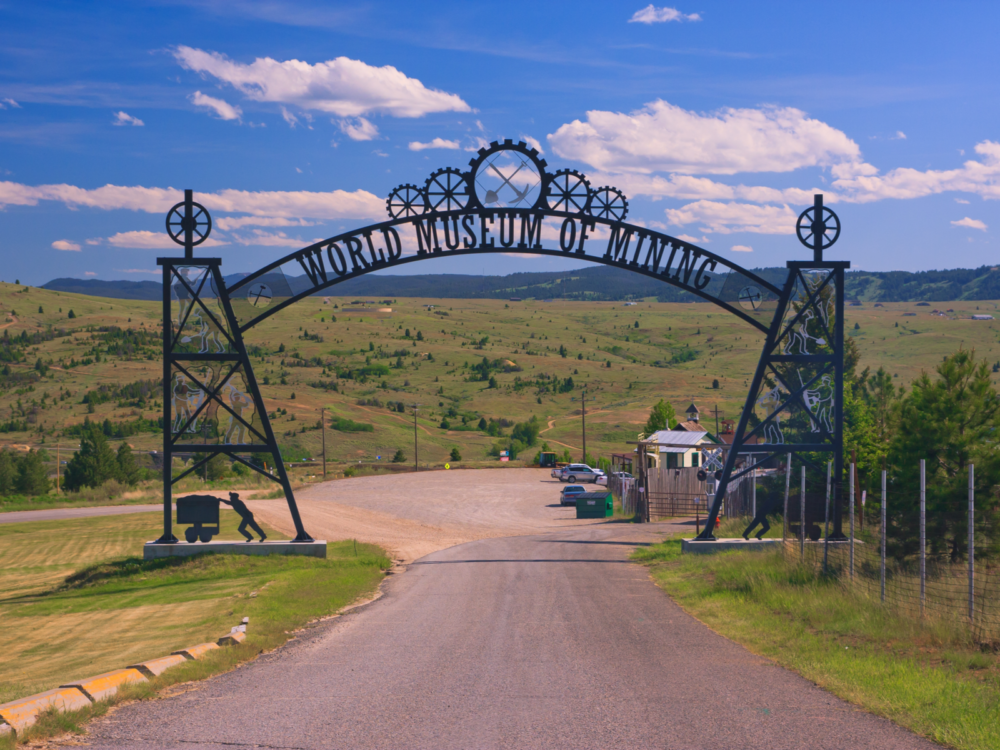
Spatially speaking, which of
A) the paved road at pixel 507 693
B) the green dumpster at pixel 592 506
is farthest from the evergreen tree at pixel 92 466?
the paved road at pixel 507 693

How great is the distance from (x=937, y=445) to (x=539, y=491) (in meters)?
36.8

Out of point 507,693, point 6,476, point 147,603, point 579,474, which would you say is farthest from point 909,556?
point 6,476

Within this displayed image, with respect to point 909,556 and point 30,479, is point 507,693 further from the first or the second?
point 30,479

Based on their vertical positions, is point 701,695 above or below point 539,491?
above

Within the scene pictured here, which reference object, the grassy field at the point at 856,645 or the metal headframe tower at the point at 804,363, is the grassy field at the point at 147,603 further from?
the metal headframe tower at the point at 804,363

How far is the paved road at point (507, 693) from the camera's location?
662 centimetres

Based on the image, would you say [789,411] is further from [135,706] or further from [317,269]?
[135,706]

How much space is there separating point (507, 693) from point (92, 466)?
5280 cm

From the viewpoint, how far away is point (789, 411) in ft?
64.5

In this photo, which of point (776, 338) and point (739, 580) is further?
point (776, 338)

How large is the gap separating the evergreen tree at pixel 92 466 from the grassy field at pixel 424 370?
22475 millimetres

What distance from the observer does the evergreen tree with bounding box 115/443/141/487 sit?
5522cm

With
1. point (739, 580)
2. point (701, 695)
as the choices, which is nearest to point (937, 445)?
point (739, 580)

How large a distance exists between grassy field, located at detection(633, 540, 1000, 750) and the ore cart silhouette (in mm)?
10423
